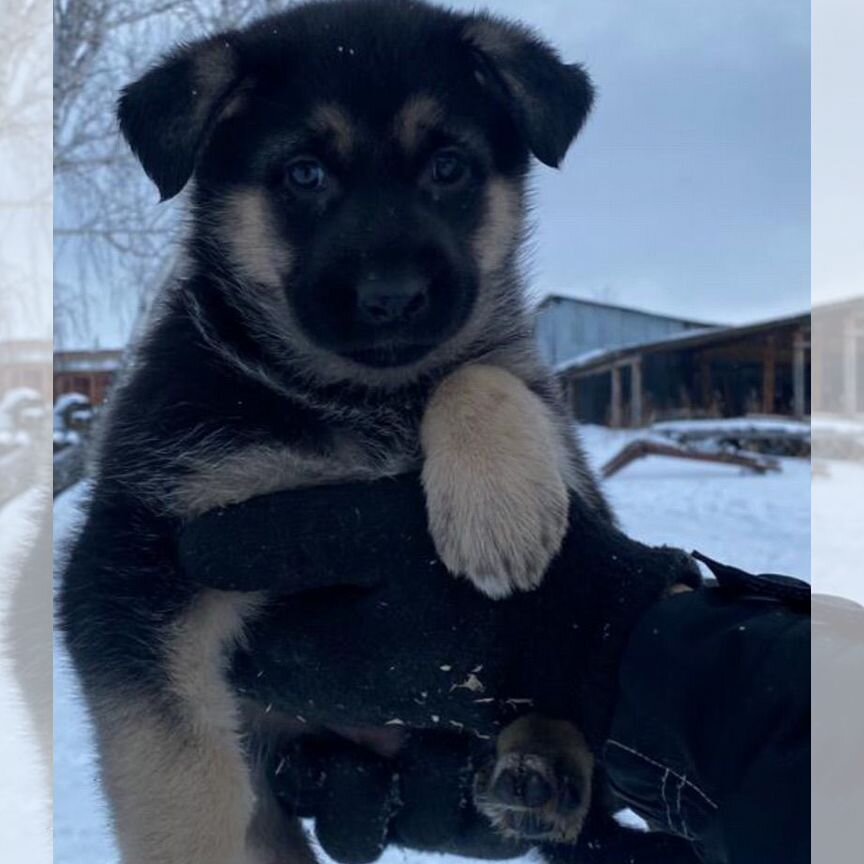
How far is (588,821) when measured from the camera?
191 centimetres

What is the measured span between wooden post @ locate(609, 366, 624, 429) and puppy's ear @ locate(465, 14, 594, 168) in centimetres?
768

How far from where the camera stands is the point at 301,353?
80.0 inches

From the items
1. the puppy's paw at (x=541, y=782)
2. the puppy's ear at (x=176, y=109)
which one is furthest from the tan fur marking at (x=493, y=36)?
the puppy's paw at (x=541, y=782)

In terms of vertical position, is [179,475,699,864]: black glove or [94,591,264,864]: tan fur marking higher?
[179,475,699,864]: black glove

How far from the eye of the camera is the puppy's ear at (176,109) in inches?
75.8

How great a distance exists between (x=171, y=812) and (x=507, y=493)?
2.48 feet

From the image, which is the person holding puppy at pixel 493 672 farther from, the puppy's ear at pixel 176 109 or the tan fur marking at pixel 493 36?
the tan fur marking at pixel 493 36

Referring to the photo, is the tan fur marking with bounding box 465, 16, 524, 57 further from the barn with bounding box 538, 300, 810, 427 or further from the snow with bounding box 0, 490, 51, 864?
the barn with bounding box 538, 300, 810, 427

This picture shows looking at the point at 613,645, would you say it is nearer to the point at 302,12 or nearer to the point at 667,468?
the point at 302,12

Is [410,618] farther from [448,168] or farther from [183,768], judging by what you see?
[448,168]

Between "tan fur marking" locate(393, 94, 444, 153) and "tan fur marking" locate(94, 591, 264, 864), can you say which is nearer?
"tan fur marking" locate(94, 591, 264, 864)

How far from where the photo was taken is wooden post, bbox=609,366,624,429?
32.0 feet

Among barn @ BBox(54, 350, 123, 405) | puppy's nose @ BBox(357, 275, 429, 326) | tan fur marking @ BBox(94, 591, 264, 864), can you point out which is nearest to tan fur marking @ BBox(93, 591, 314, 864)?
tan fur marking @ BBox(94, 591, 264, 864)

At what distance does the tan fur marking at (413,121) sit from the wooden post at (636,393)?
789 cm
